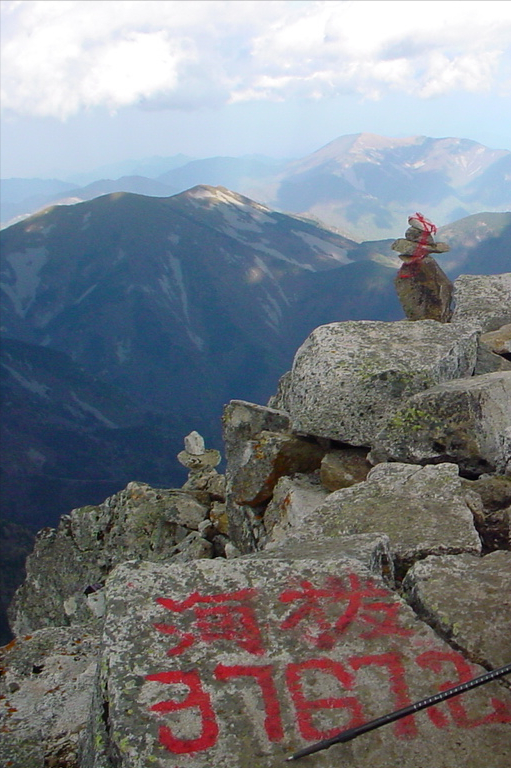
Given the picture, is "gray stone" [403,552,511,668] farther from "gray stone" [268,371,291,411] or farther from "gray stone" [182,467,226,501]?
"gray stone" [182,467,226,501]

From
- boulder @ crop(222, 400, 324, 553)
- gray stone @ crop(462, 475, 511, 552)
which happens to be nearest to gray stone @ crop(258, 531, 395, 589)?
gray stone @ crop(462, 475, 511, 552)

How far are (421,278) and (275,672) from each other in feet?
43.1

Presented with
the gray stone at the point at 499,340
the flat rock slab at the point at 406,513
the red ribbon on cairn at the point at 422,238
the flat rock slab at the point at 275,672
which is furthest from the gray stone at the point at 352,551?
the red ribbon on cairn at the point at 422,238

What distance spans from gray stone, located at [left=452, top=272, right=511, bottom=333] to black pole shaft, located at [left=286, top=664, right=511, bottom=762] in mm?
12974

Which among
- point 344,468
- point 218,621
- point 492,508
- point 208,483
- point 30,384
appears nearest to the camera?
point 218,621

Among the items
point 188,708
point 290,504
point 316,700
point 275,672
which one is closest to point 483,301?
point 290,504

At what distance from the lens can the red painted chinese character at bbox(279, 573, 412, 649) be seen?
17.6ft

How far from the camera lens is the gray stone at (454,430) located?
928cm

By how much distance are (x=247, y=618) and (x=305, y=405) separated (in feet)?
18.0

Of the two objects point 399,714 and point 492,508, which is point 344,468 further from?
point 399,714

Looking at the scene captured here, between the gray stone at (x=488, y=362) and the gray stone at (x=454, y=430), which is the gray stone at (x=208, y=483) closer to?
the gray stone at (x=488, y=362)

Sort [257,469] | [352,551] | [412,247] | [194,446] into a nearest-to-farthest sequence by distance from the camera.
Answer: [352,551]
[257,469]
[412,247]
[194,446]

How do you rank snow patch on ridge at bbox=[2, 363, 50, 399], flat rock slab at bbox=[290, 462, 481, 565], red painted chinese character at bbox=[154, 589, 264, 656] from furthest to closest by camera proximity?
snow patch on ridge at bbox=[2, 363, 50, 399] < flat rock slab at bbox=[290, 462, 481, 565] < red painted chinese character at bbox=[154, 589, 264, 656]

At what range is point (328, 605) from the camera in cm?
564
